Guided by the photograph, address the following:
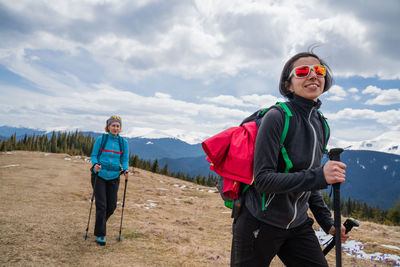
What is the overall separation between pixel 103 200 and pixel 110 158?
1198 mm

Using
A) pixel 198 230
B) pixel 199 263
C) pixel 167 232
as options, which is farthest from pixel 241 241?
pixel 198 230

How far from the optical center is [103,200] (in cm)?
705

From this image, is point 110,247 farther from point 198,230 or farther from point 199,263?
point 198,230

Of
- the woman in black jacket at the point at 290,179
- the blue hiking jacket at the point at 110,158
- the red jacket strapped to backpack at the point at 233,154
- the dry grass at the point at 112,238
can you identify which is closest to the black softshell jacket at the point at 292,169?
the woman in black jacket at the point at 290,179

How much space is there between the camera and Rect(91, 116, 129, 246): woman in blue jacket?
23.2ft

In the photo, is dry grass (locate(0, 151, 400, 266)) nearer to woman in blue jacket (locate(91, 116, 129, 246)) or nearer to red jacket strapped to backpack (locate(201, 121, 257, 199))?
woman in blue jacket (locate(91, 116, 129, 246))

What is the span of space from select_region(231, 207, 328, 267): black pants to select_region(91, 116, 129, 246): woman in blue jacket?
5.60m

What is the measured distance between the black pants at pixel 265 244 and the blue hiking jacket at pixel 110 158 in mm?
5629

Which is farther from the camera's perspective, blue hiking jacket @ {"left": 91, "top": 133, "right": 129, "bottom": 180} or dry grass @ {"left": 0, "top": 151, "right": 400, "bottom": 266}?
blue hiking jacket @ {"left": 91, "top": 133, "right": 129, "bottom": 180}

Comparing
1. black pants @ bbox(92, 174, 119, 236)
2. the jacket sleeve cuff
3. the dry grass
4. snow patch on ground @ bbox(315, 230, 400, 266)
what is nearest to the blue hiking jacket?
black pants @ bbox(92, 174, 119, 236)

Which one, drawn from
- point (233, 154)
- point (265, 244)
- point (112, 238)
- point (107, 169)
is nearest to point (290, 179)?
point (233, 154)

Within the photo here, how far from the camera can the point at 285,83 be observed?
2.80m

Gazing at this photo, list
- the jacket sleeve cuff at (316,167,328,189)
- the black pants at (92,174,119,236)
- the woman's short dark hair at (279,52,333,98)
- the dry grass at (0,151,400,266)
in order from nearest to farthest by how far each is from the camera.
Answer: the jacket sleeve cuff at (316,167,328,189), the woman's short dark hair at (279,52,333,98), the dry grass at (0,151,400,266), the black pants at (92,174,119,236)

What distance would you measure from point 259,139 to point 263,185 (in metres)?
0.39
